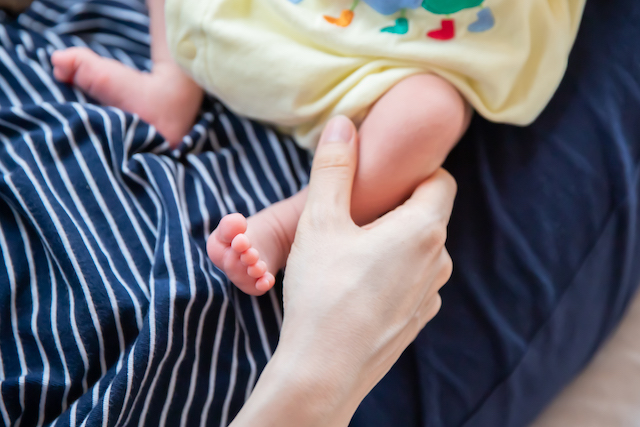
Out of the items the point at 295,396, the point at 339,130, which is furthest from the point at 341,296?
the point at 339,130

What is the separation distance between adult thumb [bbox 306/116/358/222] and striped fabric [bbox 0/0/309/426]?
0.49 feet

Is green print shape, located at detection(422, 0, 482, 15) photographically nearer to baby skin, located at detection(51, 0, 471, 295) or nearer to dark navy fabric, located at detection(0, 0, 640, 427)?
baby skin, located at detection(51, 0, 471, 295)

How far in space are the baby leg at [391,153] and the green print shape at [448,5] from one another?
3.5 inches

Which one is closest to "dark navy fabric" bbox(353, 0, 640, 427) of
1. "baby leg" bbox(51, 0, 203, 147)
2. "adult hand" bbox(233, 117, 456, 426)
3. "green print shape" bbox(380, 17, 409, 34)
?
"adult hand" bbox(233, 117, 456, 426)

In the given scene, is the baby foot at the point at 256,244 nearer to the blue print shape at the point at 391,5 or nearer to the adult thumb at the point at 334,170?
the adult thumb at the point at 334,170

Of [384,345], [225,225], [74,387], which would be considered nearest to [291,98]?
[225,225]

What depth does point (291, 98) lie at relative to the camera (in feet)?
2.28

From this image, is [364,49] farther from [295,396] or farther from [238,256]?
[295,396]

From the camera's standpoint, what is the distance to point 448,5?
653 millimetres

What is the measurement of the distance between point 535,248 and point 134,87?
0.69 meters

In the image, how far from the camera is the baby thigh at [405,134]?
658 millimetres

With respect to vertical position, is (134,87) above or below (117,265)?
above

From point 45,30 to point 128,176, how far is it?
0.39 metres

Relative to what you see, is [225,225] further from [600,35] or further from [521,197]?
[600,35]
